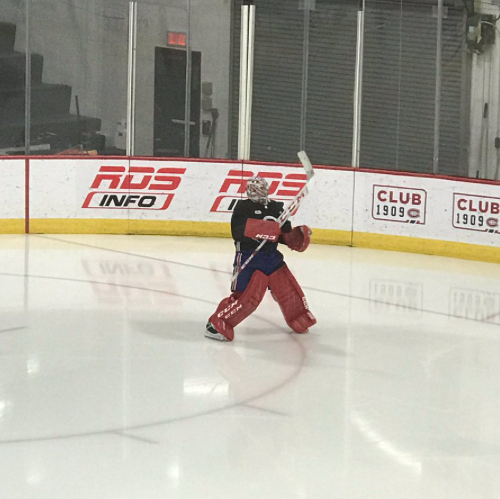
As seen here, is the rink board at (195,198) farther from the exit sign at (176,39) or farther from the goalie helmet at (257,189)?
the goalie helmet at (257,189)

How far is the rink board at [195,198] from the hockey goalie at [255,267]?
3.99 m

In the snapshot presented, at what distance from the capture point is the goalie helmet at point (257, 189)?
764 centimetres

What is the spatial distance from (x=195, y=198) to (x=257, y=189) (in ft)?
15.7

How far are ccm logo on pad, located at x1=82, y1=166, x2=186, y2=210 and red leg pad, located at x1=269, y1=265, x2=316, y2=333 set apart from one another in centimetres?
477

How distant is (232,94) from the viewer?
12867 mm

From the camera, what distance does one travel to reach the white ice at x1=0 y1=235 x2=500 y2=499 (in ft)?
16.7

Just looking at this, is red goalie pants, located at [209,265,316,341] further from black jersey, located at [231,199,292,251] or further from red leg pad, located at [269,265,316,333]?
black jersey, located at [231,199,292,251]

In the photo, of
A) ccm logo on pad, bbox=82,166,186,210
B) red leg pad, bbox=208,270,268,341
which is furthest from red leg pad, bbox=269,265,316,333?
ccm logo on pad, bbox=82,166,186,210

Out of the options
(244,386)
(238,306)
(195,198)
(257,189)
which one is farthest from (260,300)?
(195,198)

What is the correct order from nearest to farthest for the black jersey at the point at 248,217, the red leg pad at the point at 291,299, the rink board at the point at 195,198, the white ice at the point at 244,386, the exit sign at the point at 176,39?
1. the white ice at the point at 244,386
2. the black jersey at the point at 248,217
3. the red leg pad at the point at 291,299
4. the rink board at the point at 195,198
5. the exit sign at the point at 176,39

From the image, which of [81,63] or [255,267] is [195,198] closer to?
[81,63]

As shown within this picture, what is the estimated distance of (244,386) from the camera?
260 inches

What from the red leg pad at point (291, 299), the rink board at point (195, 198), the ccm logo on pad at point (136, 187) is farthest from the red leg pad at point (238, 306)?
the ccm logo on pad at point (136, 187)

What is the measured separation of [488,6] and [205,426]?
288 inches
